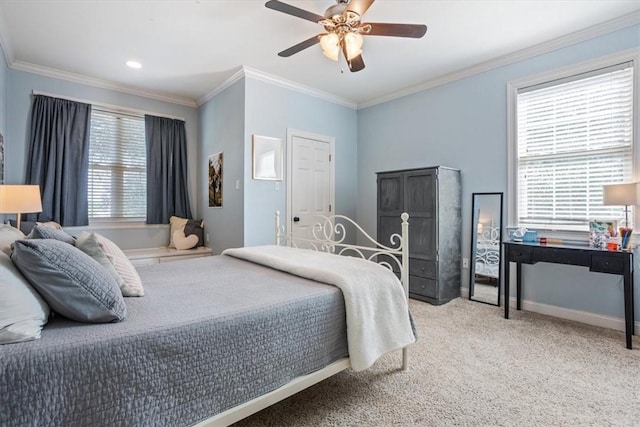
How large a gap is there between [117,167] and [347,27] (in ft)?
11.4

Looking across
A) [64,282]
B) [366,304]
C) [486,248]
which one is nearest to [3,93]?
[64,282]

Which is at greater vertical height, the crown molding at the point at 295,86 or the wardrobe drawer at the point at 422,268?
the crown molding at the point at 295,86

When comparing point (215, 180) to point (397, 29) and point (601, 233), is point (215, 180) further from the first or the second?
point (601, 233)

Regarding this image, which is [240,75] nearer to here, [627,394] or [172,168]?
[172,168]

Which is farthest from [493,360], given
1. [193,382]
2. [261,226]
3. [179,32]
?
[179,32]

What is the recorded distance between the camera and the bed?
0.91m

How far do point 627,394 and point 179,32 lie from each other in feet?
13.7

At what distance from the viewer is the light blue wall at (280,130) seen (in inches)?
149

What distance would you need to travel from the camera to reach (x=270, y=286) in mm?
1693

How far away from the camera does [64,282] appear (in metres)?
1.11

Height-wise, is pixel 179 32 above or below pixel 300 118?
above

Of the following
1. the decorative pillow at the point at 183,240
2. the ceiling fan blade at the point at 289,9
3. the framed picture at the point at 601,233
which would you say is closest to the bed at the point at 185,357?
the ceiling fan blade at the point at 289,9

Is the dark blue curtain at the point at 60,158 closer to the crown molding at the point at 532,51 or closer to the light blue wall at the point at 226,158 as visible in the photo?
the light blue wall at the point at 226,158

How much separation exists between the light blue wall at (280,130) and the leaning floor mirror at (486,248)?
190 centimetres
